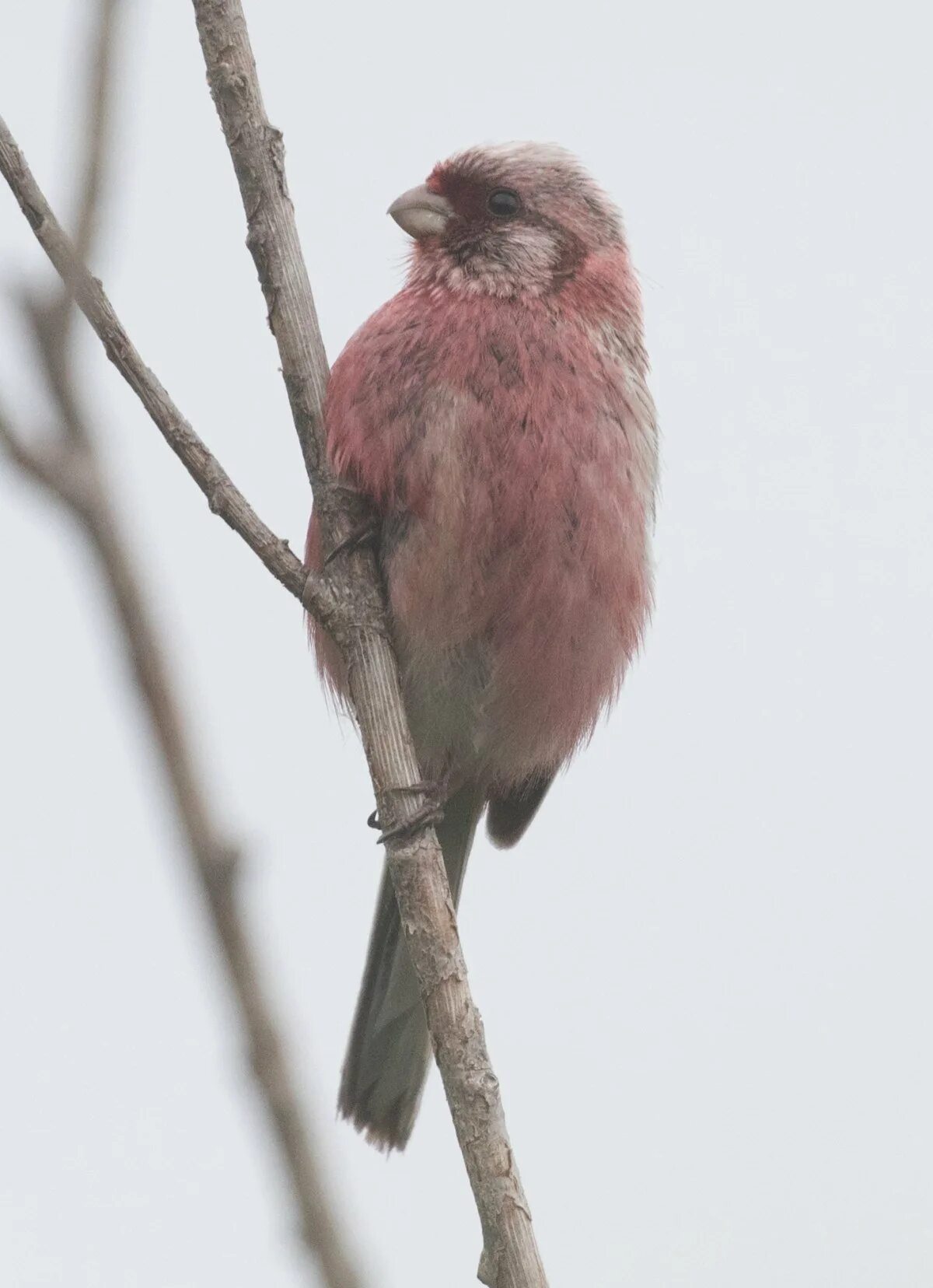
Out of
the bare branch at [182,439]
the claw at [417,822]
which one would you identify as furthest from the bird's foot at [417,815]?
the bare branch at [182,439]

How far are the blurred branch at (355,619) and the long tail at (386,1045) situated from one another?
172 cm

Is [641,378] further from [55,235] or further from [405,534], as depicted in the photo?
[55,235]

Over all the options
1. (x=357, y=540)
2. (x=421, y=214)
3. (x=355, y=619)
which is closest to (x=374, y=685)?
(x=355, y=619)

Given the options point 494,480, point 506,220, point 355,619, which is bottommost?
point 355,619

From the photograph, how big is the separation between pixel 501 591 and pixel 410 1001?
1.63 meters

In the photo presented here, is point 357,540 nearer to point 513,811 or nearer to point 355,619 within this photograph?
point 355,619

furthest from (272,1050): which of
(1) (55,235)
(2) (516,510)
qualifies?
(2) (516,510)

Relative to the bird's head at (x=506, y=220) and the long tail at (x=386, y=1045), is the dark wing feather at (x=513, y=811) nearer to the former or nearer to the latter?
the long tail at (x=386, y=1045)

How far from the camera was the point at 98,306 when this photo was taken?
3.50m

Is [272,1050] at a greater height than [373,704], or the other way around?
[373,704]

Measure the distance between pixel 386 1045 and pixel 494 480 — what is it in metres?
2.11

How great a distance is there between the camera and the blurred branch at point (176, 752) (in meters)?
1.44

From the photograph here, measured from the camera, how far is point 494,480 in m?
4.82

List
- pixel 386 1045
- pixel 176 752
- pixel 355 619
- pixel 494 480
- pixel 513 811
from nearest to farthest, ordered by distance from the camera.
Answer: pixel 176 752 < pixel 355 619 < pixel 494 480 < pixel 386 1045 < pixel 513 811
